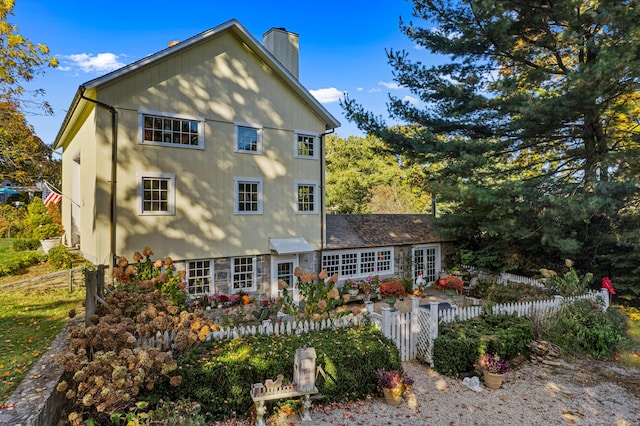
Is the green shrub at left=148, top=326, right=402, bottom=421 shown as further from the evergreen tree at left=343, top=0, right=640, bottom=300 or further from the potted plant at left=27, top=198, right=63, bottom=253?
the potted plant at left=27, top=198, right=63, bottom=253

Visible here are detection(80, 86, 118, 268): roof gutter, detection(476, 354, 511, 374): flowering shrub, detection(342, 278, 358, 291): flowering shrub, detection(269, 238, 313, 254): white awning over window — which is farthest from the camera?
detection(342, 278, 358, 291): flowering shrub

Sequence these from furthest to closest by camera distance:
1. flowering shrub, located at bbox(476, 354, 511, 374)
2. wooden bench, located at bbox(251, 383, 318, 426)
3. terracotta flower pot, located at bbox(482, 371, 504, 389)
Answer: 1. flowering shrub, located at bbox(476, 354, 511, 374)
2. terracotta flower pot, located at bbox(482, 371, 504, 389)
3. wooden bench, located at bbox(251, 383, 318, 426)

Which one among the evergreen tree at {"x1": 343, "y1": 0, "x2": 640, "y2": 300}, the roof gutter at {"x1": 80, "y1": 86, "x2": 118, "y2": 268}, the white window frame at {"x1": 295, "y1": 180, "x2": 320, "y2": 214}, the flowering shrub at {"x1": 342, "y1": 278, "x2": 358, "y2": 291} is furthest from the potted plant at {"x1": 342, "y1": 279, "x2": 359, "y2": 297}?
the roof gutter at {"x1": 80, "y1": 86, "x2": 118, "y2": 268}

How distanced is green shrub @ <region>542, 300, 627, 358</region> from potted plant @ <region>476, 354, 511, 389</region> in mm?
2764

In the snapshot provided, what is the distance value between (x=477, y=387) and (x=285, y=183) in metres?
8.95

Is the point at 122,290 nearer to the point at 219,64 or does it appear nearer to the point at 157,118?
the point at 157,118

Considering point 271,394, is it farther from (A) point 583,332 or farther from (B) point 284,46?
(B) point 284,46

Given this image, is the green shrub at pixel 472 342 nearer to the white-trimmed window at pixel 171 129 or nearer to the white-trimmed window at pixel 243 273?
the white-trimmed window at pixel 243 273

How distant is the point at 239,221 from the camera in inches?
480

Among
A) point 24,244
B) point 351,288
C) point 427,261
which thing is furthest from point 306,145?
point 24,244

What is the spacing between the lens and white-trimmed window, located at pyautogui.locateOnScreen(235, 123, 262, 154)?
12250mm

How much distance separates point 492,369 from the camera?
7.26m

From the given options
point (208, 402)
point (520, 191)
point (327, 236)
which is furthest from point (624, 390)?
point (327, 236)

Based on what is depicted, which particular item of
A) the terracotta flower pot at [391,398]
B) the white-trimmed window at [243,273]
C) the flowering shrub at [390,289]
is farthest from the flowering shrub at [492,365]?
the white-trimmed window at [243,273]
